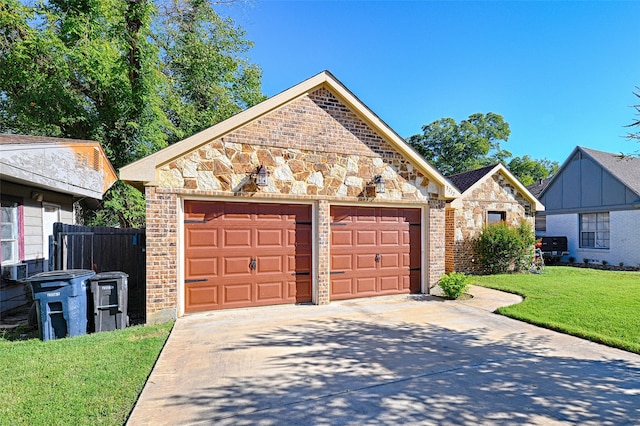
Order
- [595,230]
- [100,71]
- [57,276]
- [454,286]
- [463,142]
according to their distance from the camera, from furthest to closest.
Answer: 1. [463,142]
2. [595,230]
3. [100,71]
4. [454,286]
5. [57,276]

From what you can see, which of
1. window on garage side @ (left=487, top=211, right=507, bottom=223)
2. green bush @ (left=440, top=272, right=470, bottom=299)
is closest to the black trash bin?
green bush @ (left=440, top=272, right=470, bottom=299)

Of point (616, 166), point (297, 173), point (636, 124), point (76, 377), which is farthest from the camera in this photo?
point (616, 166)

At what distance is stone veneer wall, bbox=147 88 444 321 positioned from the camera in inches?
257

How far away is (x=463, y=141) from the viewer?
3344cm

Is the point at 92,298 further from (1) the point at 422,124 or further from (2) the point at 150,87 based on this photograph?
(1) the point at 422,124

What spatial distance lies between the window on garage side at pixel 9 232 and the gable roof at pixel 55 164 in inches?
25.8

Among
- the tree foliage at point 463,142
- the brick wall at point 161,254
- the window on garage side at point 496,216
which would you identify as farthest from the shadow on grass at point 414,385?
the tree foliage at point 463,142

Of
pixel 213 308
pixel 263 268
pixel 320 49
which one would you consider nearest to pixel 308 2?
pixel 320 49

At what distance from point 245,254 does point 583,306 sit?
7.60 meters

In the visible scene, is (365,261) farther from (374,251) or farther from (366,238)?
(366,238)

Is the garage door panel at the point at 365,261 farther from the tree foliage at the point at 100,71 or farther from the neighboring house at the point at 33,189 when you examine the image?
the tree foliage at the point at 100,71

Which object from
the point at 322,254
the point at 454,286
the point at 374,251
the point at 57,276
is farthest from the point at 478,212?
the point at 57,276

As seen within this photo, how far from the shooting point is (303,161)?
25.3 ft

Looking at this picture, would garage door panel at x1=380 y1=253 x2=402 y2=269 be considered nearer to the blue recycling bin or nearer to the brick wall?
the brick wall
